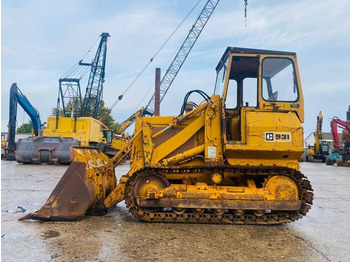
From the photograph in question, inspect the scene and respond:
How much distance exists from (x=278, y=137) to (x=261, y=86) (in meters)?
1.00

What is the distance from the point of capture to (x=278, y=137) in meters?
4.84

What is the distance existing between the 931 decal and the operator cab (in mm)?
447

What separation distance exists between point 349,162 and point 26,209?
24480 millimetres

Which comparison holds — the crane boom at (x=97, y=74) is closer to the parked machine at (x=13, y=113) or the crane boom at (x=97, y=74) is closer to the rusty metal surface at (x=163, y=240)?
the parked machine at (x=13, y=113)

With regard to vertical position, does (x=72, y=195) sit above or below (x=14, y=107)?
below

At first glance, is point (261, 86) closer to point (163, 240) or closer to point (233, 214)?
point (233, 214)

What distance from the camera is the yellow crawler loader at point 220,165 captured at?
4844mm

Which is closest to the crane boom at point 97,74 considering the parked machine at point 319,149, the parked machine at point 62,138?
the parked machine at point 62,138

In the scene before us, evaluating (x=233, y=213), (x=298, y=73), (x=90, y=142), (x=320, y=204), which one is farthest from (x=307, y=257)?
(x=90, y=142)

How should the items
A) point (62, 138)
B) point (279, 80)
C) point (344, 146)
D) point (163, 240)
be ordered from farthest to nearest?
point (344, 146), point (62, 138), point (279, 80), point (163, 240)

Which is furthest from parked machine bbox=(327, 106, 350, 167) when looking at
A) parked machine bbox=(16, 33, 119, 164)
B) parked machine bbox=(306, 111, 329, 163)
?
parked machine bbox=(16, 33, 119, 164)

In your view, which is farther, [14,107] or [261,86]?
[14,107]

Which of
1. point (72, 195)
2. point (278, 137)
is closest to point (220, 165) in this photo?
point (278, 137)

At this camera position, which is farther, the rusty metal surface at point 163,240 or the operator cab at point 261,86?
the operator cab at point 261,86
